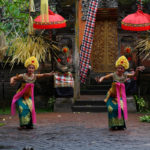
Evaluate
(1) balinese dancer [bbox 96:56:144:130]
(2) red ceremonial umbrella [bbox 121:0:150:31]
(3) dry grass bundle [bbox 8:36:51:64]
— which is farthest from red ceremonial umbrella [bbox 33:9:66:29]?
(1) balinese dancer [bbox 96:56:144:130]

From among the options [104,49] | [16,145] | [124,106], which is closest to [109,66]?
[104,49]

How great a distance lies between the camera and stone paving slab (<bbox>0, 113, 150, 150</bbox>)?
24.7ft

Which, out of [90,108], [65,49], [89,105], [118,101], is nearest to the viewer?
[118,101]

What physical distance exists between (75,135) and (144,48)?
6.48m

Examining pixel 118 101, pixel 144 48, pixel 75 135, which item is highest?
pixel 144 48

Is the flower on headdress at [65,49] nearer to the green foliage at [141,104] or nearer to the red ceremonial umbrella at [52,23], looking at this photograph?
the red ceremonial umbrella at [52,23]

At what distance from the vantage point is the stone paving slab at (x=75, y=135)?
24.7 feet

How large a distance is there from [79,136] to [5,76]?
7.15 meters

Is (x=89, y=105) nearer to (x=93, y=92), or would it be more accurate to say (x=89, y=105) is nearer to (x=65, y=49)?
(x=93, y=92)

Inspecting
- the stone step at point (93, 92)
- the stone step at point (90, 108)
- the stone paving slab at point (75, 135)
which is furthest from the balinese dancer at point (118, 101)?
the stone step at point (93, 92)

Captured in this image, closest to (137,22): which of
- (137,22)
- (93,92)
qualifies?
(137,22)

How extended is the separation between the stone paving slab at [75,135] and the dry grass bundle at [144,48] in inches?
111

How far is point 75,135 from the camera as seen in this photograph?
8883 millimetres

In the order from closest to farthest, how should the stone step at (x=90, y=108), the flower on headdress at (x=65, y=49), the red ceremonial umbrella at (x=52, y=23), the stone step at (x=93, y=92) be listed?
1. the red ceremonial umbrella at (x=52, y=23)
2. the stone step at (x=90, y=108)
3. the flower on headdress at (x=65, y=49)
4. the stone step at (x=93, y=92)
